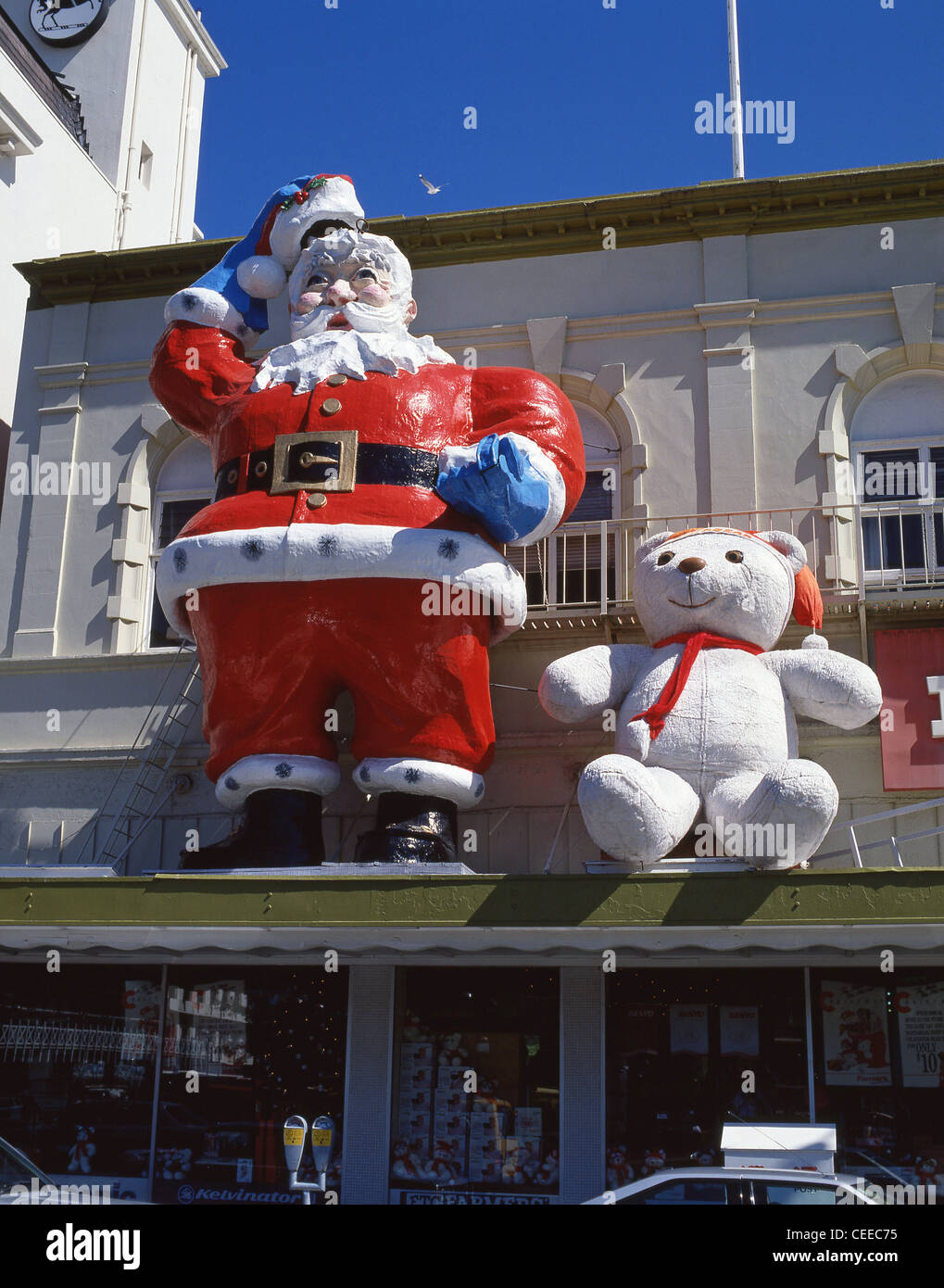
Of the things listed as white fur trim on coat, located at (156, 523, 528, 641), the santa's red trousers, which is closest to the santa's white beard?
white fur trim on coat, located at (156, 523, 528, 641)

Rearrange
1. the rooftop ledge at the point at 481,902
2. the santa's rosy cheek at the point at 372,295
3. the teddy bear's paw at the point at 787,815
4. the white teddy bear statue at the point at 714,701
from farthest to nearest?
the santa's rosy cheek at the point at 372,295, the white teddy bear statue at the point at 714,701, the teddy bear's paw at the point at 787,815, the rooftop ledge at the point at 481,902

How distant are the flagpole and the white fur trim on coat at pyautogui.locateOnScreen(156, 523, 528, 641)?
20.0ft

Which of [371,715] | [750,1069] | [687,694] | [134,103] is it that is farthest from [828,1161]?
[134,103]

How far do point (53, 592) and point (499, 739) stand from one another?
4641 mm

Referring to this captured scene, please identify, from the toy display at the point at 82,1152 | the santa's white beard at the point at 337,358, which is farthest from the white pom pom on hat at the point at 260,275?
the toy display at the point at 82,1152

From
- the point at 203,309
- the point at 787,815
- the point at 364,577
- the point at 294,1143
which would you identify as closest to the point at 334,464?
the point at 364,577

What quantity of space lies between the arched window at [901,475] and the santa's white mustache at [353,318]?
4084 mm

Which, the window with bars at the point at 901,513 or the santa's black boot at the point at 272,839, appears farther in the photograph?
the window with bars at the point at 901,513

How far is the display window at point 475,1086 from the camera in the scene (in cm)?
886

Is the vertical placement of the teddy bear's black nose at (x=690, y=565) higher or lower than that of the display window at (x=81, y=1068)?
higher

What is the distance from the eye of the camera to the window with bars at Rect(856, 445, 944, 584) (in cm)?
1120

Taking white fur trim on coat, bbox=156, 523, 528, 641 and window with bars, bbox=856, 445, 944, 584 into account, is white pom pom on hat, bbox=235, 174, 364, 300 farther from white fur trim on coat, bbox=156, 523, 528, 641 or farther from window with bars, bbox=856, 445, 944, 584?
window with bars, bbox=856, 445, 944, 584

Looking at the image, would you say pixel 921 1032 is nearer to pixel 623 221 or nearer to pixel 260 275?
pixel 260 275

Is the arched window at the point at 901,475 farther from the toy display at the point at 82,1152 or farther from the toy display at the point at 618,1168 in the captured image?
the toy display at the point at 82,1152
